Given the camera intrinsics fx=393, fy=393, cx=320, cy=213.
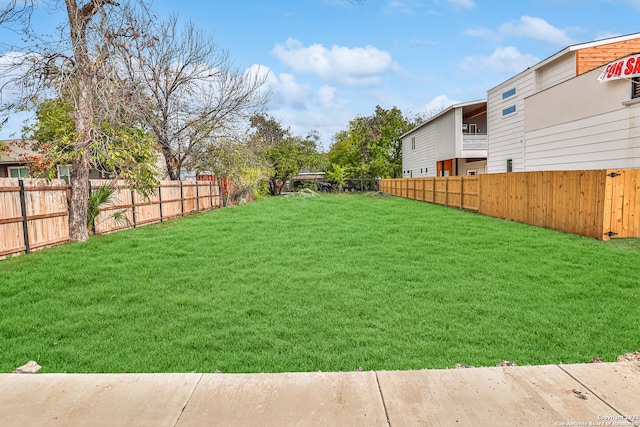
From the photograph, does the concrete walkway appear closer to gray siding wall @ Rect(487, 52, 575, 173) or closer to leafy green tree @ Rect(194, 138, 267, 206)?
gray siding wall @ Rect(487, 52, 575, 173)

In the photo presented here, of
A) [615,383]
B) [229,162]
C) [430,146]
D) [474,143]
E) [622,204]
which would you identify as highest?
[430,146]

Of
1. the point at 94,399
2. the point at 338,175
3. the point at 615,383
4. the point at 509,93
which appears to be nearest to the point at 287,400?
the point at 94,399

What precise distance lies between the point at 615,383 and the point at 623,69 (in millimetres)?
9437

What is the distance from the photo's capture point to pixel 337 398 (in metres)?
2.67

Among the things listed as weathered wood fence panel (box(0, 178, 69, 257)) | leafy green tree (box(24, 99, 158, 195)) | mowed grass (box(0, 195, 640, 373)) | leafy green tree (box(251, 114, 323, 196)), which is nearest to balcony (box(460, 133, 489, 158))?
leafy green tree (box(251, 114, 323, 196))

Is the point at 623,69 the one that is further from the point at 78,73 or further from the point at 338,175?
the point at 338,175

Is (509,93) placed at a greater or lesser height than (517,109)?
greater

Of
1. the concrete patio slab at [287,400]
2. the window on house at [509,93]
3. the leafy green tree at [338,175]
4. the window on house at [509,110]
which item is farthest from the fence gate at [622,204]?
the leafy green tree at [338,175]

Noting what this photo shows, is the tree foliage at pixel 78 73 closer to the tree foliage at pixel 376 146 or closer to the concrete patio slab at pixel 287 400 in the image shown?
the concrete patio slab at pixel 287 400

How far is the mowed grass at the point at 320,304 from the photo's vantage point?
346cm

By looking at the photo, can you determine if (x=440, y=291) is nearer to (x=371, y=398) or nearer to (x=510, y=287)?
(x=510, y=287)

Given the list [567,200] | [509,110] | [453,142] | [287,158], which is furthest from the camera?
Answer: [287,158]

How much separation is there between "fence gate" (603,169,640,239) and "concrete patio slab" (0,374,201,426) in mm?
8815

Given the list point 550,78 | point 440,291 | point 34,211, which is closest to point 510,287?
point 440,291
